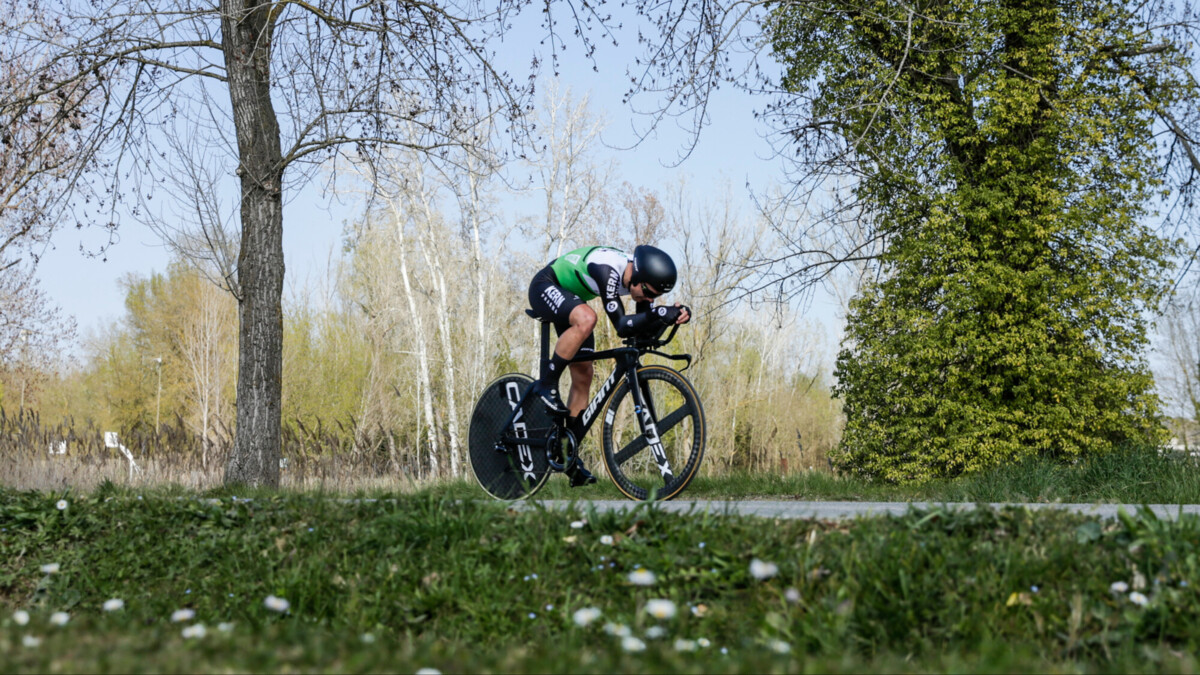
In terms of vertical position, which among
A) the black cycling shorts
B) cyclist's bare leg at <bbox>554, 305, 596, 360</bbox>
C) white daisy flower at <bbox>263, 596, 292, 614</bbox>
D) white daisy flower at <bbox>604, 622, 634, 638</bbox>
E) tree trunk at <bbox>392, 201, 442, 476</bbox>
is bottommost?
white daisy flower at <bbox>604, 622, 634, 638</bbox>

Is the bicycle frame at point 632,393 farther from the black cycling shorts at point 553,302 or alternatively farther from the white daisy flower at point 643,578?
the white daisy flower at point 643,578

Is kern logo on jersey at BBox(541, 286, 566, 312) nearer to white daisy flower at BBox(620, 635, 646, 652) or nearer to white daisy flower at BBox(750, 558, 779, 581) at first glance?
white daisy flower at BBox(750, 558, 779, 581)

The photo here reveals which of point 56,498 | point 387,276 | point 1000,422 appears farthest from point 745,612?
point 387,276

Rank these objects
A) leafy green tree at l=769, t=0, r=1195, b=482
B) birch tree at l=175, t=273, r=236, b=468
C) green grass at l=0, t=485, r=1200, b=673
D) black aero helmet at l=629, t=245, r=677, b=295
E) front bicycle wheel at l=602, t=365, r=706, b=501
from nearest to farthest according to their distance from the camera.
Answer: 1. green grass at l=0, t=485, r=1200, b=673
2. front bicycle wheel at l=602, t=365, r=706, b=501
3. black aero helmet at l=629, t=245, r=677, b=295
4. leafy green tree at l=769, t=0, r=1195, b=482
5. birch tree at l=175, t=273, r=236, b=468

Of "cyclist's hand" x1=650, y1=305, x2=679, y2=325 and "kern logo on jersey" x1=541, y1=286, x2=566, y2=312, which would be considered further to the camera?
"kern logo on jersey" x1=541, y1=286, x2=566, y2=312

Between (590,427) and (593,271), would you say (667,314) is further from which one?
(590,427)

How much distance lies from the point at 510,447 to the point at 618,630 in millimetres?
4122

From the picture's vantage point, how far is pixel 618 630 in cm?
297

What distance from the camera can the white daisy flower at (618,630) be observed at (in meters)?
2.94

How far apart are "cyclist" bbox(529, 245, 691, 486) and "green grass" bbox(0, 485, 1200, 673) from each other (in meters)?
2.14

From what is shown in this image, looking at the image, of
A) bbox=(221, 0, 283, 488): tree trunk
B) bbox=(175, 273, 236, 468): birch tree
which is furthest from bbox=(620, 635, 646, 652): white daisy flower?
bbox=(175, 273, 236, 468): birch tree

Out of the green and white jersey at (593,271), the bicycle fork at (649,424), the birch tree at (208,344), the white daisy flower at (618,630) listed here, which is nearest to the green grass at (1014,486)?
the bicycle fork at (649,424)

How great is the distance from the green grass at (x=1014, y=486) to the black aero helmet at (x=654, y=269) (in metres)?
1.79

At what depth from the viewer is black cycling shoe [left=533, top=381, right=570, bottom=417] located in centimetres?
661
